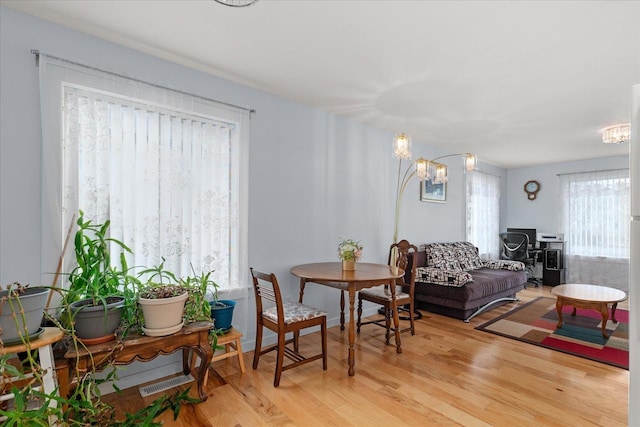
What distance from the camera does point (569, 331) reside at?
12.0 feet

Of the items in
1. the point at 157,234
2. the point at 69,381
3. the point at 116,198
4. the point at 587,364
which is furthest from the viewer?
the point at 587,364

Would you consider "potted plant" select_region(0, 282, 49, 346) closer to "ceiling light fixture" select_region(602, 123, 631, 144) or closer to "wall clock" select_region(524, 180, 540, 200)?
"ceiling light fixture" select_region(602, 123, 631, 144)

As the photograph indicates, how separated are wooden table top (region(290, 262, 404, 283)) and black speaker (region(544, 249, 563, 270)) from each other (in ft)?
15.7

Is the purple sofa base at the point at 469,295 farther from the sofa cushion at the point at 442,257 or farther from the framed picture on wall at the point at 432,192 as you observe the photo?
the framed picture on wall at the point at 432,192

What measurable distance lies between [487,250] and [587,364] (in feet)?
13.0

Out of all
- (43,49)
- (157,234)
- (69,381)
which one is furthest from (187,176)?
(69,381)

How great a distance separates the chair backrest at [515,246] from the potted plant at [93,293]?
6.74m

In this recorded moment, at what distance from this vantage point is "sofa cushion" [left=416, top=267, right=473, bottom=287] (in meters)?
4.02

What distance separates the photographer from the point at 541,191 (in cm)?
682

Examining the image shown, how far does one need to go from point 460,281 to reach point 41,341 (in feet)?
12.9

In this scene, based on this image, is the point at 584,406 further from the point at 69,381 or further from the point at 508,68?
the point at 69,381

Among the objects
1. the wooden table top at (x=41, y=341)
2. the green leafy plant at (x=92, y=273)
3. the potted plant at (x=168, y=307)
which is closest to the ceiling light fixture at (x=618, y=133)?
the potted plant at (x=168, y=307)

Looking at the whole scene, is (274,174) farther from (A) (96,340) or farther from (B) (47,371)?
(B) (47,371)

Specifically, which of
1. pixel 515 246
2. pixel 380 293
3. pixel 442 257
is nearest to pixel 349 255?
pixel 380 293
